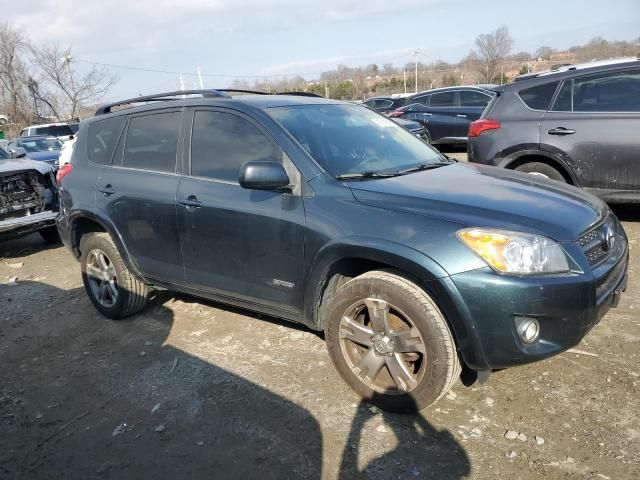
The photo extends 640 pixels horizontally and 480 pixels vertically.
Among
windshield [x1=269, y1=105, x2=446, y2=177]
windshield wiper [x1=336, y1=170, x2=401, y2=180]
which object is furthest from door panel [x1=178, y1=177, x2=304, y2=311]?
windshield [x1=269, y1=105, x2=446, y2=177]

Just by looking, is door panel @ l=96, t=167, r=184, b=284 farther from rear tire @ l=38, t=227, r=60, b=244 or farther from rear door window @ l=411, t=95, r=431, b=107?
rear door window @ l=411, t=95, r=431, b=107

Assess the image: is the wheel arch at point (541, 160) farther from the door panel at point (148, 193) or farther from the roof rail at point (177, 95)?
the door panel at point (148, 193)

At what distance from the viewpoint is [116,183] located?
4.00 meters

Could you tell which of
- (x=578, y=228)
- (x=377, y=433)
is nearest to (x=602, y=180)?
(x=578, y=228)

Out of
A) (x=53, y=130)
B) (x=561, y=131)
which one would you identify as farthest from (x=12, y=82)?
(x=561, y=131)

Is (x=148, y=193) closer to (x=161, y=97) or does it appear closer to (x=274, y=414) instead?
(x=161, y=97)

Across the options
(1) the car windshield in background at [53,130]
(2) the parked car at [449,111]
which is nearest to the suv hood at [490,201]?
(2) the parked car at [449,111]

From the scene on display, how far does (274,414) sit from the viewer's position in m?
2.88

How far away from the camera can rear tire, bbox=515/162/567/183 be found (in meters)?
5.53

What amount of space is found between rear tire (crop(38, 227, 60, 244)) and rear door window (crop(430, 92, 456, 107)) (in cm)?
894

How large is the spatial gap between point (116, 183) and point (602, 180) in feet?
15.5

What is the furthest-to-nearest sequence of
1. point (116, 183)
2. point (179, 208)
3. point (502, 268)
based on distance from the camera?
1. point (116, 183)
2. point (179, 208)
3. point (502, 268)

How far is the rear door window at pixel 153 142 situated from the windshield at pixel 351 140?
0.86m

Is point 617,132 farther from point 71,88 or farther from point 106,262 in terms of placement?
point 71,88
